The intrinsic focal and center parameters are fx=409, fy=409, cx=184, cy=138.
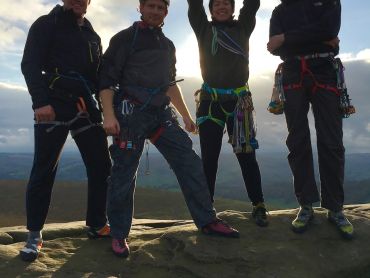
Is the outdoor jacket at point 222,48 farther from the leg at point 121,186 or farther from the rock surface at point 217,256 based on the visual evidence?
the rock surface at point 217,256

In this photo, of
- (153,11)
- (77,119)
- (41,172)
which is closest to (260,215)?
(77,119)

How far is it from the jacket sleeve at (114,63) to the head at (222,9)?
2.00m

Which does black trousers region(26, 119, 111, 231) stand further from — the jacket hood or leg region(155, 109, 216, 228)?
the jacket hood

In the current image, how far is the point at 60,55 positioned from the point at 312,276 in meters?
5.47

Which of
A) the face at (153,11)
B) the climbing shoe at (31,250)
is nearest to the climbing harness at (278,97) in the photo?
the face at (153,11)

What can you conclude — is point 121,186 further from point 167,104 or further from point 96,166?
point 167,104

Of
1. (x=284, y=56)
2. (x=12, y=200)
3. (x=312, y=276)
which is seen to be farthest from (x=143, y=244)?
(x=12, y=200)

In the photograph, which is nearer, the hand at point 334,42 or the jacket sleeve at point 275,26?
the hand at point 334,42

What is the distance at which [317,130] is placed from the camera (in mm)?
7527

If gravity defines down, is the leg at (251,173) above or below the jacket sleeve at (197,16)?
below

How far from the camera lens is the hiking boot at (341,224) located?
24.3ft

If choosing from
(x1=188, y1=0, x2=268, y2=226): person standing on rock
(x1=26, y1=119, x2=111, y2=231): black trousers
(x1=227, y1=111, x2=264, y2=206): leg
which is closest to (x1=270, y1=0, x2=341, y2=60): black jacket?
(x1=188, y1=0, x2=268, y2=226): person standing on rock

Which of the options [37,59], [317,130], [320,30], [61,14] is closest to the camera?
[37,59]

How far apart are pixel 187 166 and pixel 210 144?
0.83m
